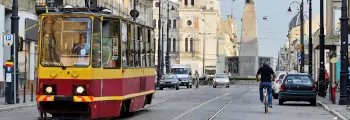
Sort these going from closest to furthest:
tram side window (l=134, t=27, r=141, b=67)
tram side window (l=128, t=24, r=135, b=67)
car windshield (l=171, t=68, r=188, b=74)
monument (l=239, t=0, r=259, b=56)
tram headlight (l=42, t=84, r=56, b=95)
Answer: tram headlight (l=42, t=84, r=56, b=95), tram side window (l=128, t=24, r=135, b=67), tram side window (l=134, t=27, r=141, b=67), car windshield (l=171, t=68, r=188, b=74), monument (l=239, t=0, r=259, b=56)

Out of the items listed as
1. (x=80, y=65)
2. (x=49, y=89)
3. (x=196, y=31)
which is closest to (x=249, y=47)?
(x=196, y=31)

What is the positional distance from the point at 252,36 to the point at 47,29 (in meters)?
78.1

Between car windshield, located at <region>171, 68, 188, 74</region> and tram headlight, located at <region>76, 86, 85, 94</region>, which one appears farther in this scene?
car windshield, located at <region>171, 68, 188, 74</region>

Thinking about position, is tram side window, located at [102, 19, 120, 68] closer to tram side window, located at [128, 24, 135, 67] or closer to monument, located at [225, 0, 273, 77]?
tram side window, located at [128, 24, 135, 67]

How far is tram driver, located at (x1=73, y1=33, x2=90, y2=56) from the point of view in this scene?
19000mm

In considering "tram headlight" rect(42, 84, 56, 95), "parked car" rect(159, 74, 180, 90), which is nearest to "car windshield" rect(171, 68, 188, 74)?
"parked car" rect(159, 74, 180, 90)

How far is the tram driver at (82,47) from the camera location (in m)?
19.0

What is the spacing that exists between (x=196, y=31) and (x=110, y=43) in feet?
406

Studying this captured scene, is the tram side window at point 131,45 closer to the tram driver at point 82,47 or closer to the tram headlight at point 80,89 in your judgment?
the tram driver at point 82,47

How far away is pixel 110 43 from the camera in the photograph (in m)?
19.7

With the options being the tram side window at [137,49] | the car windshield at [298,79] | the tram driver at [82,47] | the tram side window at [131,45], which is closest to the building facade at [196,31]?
the car windshield at [298,79]

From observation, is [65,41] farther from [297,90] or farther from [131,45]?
[297,90]

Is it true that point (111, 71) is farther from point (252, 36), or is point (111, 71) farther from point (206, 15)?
point (206, 15)

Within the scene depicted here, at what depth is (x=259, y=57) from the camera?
102 metres
